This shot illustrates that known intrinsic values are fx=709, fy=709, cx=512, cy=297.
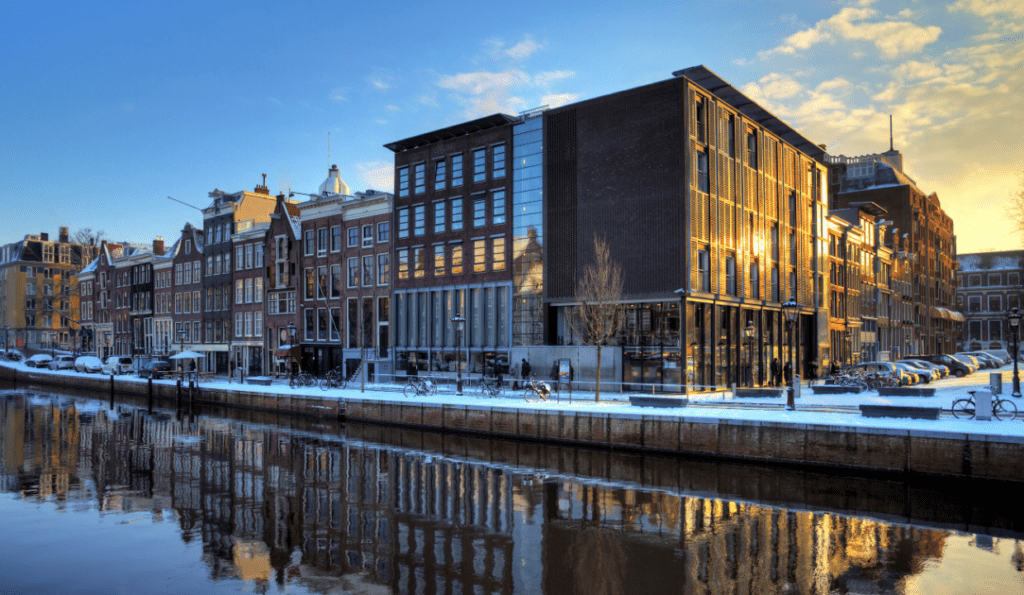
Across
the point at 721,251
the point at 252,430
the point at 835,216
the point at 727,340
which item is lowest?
the point at 252,430

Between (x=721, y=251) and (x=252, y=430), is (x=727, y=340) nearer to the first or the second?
(x=721, y=251)

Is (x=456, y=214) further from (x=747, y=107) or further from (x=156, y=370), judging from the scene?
(x=156, y=370)

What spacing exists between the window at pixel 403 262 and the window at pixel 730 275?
23600 mm

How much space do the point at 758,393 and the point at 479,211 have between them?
23.8 meters

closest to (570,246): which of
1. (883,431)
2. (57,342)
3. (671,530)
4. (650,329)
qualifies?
(650,329)

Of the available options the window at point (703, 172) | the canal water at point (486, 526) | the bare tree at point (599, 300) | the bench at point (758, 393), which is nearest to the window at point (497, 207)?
the bare tree at point (599, 300)

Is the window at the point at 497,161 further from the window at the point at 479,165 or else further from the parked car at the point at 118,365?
the parked car at the point at 118,365

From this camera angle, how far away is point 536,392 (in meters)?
35.9

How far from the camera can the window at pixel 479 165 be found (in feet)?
162

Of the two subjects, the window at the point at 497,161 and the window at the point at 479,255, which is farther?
the window at the point at 479,255

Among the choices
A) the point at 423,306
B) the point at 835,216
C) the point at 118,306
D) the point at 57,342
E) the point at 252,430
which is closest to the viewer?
the point at 252,430

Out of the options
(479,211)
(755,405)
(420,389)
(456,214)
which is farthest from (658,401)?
(456,214)

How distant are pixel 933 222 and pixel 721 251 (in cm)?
6932

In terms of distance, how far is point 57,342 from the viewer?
119 meters
